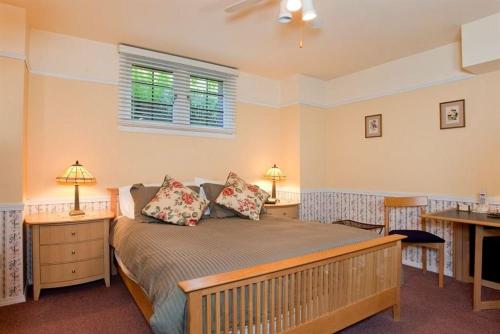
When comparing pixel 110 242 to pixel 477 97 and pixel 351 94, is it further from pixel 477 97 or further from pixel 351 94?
pixel 477 97

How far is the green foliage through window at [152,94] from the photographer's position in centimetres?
339

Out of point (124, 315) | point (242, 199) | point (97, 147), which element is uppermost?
point (97, 147)

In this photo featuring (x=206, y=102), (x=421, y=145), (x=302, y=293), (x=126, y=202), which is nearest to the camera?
(x=302, y=293)

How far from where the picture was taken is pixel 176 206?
273cm

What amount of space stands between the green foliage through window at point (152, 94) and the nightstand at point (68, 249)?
1235 mm

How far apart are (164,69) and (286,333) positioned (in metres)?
3.02

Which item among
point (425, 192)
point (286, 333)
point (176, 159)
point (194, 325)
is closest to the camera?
point (194, 325)

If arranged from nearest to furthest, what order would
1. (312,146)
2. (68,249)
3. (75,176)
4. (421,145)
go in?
(68,249) < (75,176) < (421,145) < (312,146)

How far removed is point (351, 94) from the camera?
4.14 metres

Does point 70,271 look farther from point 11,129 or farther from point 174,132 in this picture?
point 174,132

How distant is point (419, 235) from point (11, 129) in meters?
3.80

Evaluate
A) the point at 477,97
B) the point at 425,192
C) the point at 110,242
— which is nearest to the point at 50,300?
the point at 110,242

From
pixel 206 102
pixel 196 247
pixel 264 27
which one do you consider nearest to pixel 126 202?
pixel 196 247

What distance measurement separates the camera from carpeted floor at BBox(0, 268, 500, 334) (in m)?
2.13
